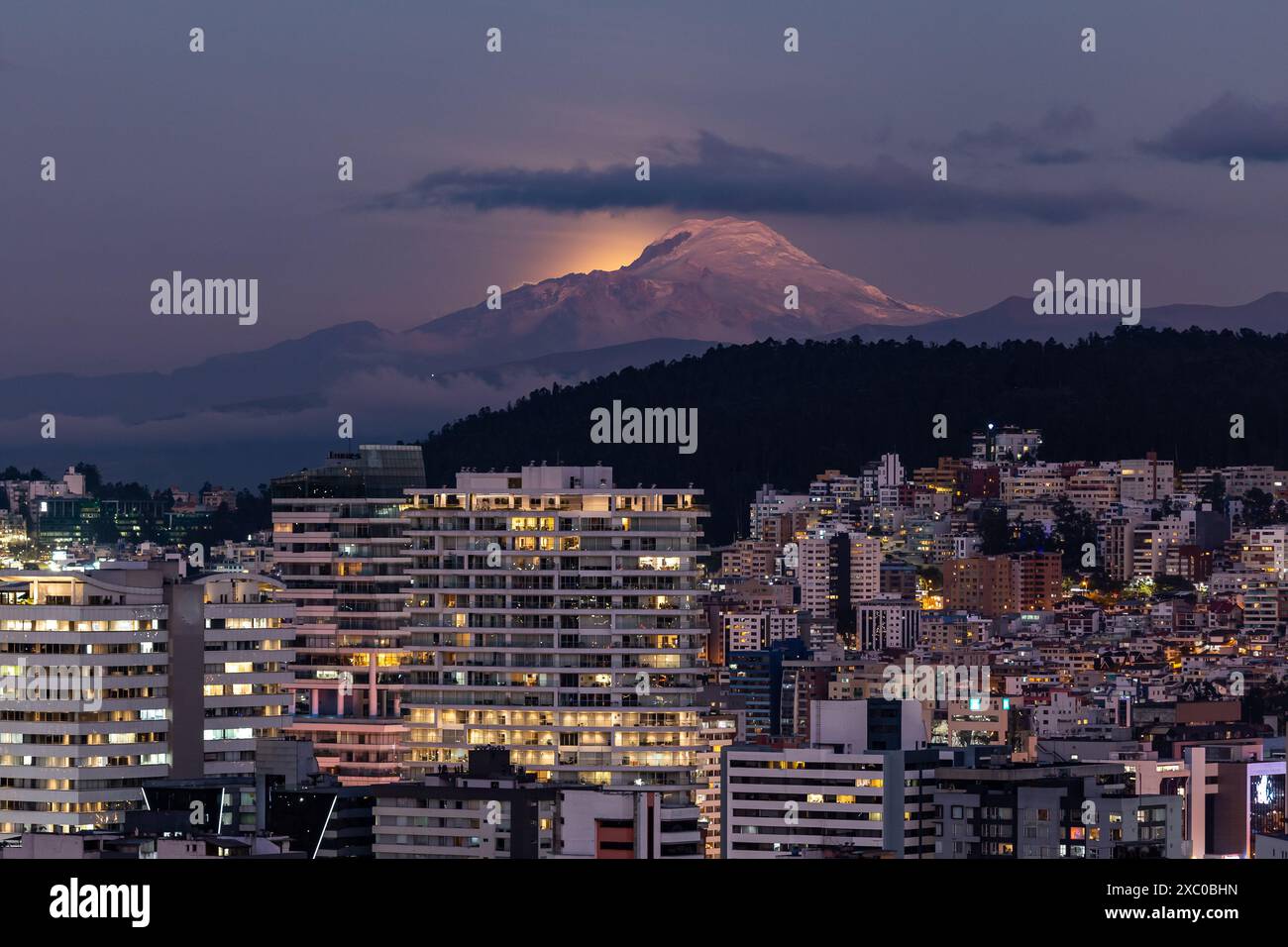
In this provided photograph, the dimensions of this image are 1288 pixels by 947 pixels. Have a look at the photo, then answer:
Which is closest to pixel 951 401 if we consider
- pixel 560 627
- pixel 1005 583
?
pixel 1005 583

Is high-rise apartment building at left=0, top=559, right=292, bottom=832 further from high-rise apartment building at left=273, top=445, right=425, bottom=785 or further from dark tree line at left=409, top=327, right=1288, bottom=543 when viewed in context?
dark tree line at left=409, top=327, right=1288, bottom=543

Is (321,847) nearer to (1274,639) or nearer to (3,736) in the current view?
(3,736)

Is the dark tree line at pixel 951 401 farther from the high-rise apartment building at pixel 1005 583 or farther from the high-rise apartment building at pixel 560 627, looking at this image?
the high-rise apartment building at pixel 560 627

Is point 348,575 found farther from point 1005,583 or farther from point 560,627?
point 1005,583

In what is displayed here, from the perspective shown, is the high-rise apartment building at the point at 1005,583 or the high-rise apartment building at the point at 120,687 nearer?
the high-rise apartment building at the point at 120,687

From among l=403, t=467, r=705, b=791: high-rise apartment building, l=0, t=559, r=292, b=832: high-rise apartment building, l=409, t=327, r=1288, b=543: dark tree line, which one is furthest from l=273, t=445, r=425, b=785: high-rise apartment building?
l=409, t=327, r=1288, b=543: dark tree line

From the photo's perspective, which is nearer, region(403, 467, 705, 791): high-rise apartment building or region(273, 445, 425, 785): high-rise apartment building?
region(403, 467, 705, 791): high-rise apartment building

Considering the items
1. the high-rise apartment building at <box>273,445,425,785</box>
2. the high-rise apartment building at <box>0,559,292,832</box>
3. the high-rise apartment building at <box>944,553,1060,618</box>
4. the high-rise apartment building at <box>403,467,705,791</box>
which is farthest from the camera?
the high-rise apartment building at <box>944,553,1060,618</box>

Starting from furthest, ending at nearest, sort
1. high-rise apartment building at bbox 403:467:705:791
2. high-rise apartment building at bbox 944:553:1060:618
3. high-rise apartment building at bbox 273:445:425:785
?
high-rise apartment building at bbox 944:553:1060:618 → high-rise apartment building at bbox 273:445:425:785 → high-rise apartment building at bbox 403:467:705:791

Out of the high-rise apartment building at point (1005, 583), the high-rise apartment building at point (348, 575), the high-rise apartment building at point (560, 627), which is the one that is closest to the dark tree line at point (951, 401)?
the high-rise apartment building at point (1005, 583)

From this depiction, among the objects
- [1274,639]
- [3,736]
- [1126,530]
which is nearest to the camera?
[3,736]
